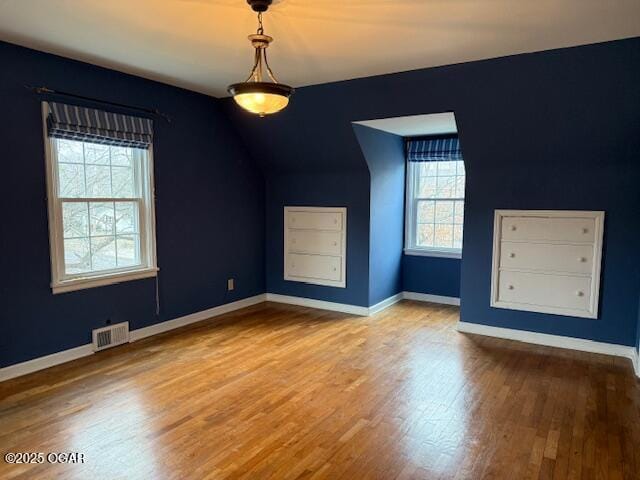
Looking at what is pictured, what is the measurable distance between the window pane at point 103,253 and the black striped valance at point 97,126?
2.80 feet

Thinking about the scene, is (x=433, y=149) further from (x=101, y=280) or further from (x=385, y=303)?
(x=101, y=280)

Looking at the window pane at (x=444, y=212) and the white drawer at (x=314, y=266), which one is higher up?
the window pane at (x=444, y=212)

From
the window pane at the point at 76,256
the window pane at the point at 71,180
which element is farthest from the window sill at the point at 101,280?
the window pane at the point at 71,180

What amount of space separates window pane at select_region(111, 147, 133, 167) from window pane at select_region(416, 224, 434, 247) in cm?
360

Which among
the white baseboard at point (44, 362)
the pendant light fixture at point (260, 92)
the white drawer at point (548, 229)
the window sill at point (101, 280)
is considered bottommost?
the white baseboard at point (44, 362)

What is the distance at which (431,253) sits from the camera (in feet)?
19.4

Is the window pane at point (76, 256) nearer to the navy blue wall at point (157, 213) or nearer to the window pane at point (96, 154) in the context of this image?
the navy blue wall at point (157, 213)

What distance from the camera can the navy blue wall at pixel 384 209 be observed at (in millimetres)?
5133

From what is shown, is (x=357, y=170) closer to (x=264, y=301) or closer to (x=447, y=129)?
(x=447, y=129)

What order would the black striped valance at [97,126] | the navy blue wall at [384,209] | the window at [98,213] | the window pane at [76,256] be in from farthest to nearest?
the navy blue wall at [384,209] < the window pane at [76,256] < the window at [98,213] < the black striped valance at [97,126]

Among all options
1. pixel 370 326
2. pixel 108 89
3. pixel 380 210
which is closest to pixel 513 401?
pixel 370 326

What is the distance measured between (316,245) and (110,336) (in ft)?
8.09

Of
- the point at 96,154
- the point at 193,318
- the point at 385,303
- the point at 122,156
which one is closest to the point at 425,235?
the point at 385,303

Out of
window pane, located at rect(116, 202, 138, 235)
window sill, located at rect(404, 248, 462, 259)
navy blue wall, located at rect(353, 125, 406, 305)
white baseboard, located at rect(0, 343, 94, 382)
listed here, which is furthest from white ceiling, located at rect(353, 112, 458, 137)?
white baseboard, located at rect(0, 343, 94, 382)
